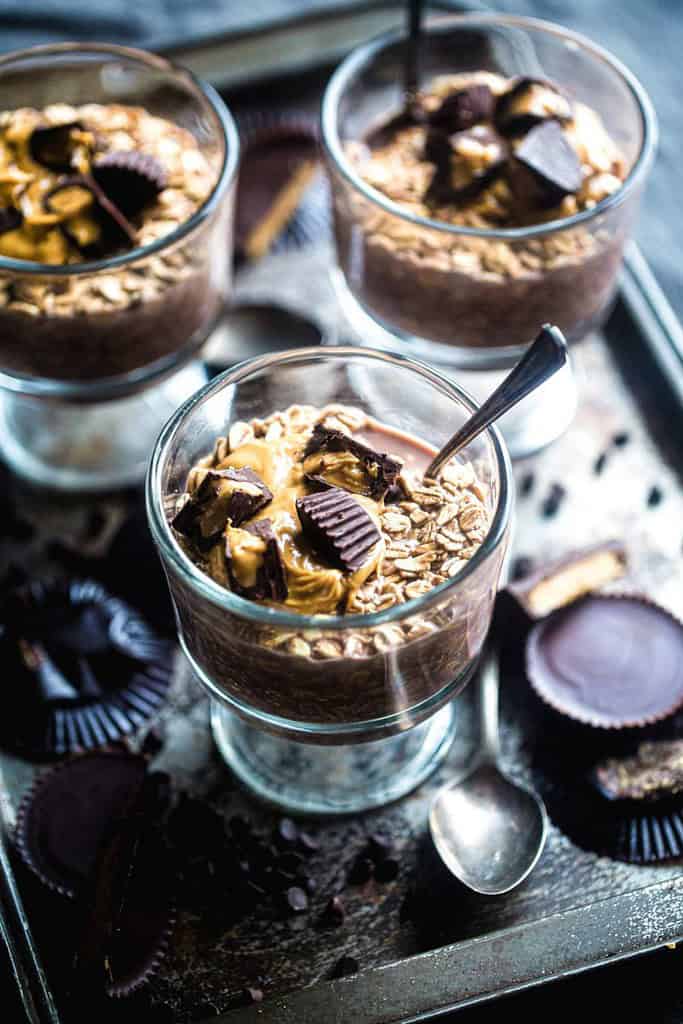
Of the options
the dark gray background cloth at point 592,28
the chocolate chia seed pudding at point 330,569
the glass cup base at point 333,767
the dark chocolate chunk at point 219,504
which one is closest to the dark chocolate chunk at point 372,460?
the chocolate chia seed pudding at point 330,569

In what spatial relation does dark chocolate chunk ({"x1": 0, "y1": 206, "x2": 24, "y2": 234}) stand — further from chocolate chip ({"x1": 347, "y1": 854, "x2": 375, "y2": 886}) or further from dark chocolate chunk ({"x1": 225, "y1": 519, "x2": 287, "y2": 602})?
chocolate chip ({"x1": 347, "y1": 854, "x2": 375, "y2": 886})

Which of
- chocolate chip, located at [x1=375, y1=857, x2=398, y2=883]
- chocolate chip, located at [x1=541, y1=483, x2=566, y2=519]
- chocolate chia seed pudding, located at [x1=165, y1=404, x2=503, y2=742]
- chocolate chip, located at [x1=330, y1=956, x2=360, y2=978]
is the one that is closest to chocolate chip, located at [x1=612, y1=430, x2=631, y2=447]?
chocolate chip, located at [x1=541, y1=483, x2=566, y2=519]

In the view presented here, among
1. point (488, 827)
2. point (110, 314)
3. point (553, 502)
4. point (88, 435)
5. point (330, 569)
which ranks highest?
point (330, 569)

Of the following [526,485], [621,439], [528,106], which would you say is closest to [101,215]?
[528,106]

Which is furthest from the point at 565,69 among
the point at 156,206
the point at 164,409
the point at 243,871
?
the point at 243,871

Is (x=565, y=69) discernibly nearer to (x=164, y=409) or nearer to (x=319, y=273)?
(x=319, y=273)

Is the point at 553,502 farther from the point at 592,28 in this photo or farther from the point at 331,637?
the point at 592,28
